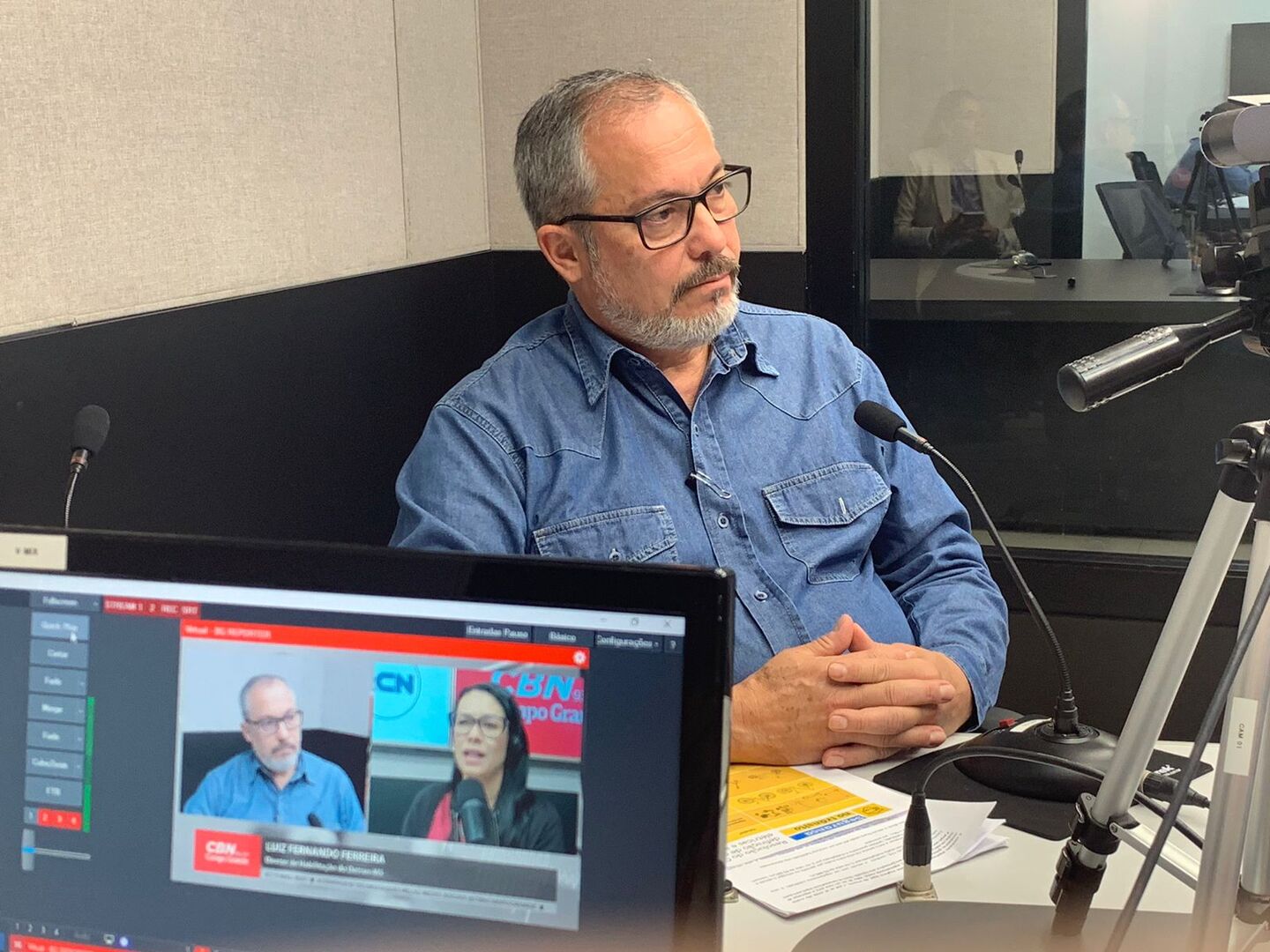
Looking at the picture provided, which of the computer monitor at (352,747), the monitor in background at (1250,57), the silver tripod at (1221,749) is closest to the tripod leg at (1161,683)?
the silver tripod at (1221,749)

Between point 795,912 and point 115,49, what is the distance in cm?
147

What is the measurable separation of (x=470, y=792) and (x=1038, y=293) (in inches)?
95.6

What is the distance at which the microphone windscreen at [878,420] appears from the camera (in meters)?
1.46

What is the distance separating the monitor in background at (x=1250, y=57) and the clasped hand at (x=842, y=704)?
172cm

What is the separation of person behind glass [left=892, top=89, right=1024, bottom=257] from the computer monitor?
239cm

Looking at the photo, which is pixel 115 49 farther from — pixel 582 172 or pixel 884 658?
pixel 884 658

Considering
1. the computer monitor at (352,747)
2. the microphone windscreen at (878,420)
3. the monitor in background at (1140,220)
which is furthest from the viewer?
the monitor in background at (1140,220)

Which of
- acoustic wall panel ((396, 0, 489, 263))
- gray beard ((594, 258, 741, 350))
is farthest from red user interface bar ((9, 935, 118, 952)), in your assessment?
acoustic wall panel ((396, 0, 489, 263))

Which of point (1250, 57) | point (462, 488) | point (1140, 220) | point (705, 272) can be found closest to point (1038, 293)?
point (1140, 220)

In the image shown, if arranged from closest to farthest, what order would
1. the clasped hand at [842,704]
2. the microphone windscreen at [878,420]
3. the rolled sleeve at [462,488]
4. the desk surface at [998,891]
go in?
the desk surface at [998,891] < the clasped hand at [842,704] < the microphone windscreen at [878,420] < the rolled sleeve at [462,488]

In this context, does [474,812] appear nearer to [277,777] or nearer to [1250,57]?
[277,777]

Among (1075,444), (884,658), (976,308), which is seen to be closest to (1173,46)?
(976,308)

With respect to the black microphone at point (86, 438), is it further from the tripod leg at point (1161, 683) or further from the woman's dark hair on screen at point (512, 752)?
the tripod leg at point (1161, 683)

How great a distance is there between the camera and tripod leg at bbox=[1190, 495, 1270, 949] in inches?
30.2
